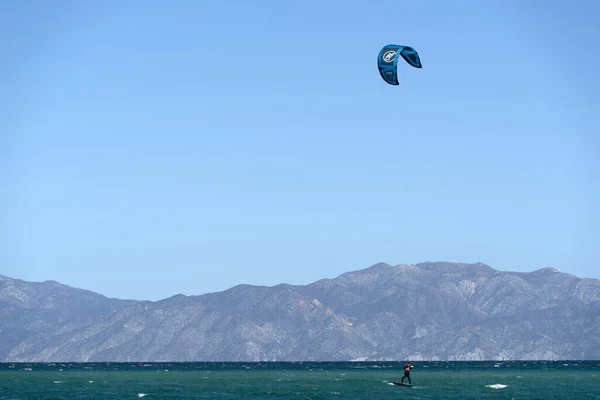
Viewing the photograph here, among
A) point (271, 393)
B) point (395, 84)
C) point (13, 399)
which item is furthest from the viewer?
point (271, 393)

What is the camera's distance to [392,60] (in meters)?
115

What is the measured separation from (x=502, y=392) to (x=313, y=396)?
27852 mm

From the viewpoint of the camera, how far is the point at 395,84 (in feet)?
368

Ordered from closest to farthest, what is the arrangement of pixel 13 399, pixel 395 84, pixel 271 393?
pixel 395 84 → pixel 13 399 → pixel 271 393

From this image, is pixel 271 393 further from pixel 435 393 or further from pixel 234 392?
pixel 435 393

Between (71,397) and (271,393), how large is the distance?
25139mm

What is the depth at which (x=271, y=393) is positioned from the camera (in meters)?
133

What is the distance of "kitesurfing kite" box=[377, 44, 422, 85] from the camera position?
371ft

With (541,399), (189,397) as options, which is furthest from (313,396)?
(541,399)

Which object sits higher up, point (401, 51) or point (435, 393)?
point (401, 51)

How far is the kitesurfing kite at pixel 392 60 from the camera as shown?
113125 millimetres

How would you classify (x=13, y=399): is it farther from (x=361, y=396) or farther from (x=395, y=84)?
(x=395, y=84)

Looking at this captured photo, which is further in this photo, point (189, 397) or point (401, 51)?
point (189, 397)

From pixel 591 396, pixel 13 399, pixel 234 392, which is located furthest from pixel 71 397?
pixel 591 396
